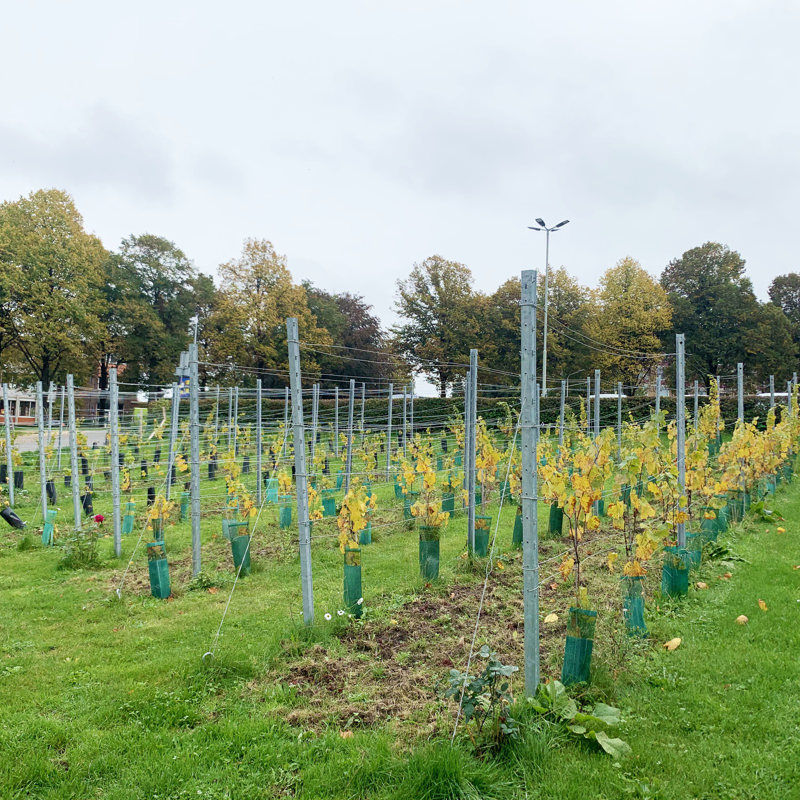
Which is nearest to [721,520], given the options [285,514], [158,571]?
[285,514]

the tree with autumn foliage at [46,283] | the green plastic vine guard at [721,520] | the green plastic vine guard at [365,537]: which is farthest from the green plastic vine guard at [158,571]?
the tree with autumn foliage at [46,283]

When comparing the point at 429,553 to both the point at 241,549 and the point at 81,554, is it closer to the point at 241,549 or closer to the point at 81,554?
the point at 241,549

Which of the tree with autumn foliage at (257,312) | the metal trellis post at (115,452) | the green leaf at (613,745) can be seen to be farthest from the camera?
the tree with autumn foliage at (257,312)

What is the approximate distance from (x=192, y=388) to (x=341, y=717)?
11.8 feet

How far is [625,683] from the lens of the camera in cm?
333

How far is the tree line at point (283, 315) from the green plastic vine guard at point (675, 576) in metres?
19.1

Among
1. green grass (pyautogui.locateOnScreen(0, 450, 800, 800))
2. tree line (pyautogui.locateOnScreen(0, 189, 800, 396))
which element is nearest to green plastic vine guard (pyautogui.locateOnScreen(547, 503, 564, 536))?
green grass (pyautogui.locateOnScreen(0, 450, 800, 800))

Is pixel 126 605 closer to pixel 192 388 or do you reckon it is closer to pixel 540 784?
pixel 192 388

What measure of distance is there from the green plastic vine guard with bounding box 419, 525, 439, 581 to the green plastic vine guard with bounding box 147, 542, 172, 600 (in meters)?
2.47

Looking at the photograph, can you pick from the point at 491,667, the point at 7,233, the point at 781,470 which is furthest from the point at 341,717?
the point at 7,233

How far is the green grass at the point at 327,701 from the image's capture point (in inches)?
99.3

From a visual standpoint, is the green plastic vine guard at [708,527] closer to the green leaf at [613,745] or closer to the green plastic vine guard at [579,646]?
the green plastic vine guard at [579,646]

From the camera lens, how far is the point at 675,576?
185 inches

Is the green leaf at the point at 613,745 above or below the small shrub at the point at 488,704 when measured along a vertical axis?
below
